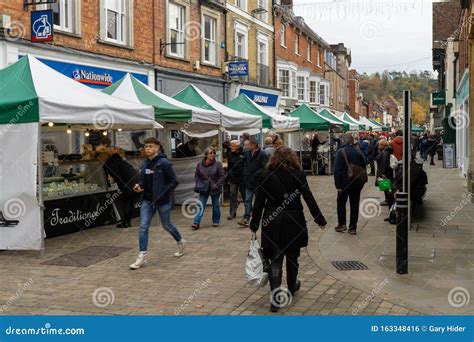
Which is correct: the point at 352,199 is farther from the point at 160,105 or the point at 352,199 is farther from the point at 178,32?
the point at 178,32

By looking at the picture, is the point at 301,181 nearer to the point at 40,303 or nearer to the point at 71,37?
the point at 40,303

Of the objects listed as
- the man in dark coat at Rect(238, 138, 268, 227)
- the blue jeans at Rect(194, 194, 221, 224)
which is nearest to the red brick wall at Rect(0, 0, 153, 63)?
the blue jeans at Rect(194, 194, 221, 224)

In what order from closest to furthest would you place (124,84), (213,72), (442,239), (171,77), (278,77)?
1. (442,239)
2. (124,84)
3. (171,77)
4. (213,72)
5. (278,77)

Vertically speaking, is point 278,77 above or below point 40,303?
above

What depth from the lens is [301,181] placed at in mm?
5703

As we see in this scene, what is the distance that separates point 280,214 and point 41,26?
9.92 metres

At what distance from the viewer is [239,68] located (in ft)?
77.5

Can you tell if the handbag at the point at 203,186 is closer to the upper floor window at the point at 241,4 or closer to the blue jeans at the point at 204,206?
the blue jeans at the point at 204,206

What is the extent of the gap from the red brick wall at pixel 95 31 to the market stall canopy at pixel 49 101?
4476 mm

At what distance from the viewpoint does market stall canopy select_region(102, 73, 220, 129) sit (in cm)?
1162

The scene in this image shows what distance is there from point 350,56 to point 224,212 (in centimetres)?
5725

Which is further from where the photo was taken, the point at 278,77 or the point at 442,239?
the point at 278,77

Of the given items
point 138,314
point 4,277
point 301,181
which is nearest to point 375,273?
point 301,181

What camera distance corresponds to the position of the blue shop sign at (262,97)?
26938 mm
